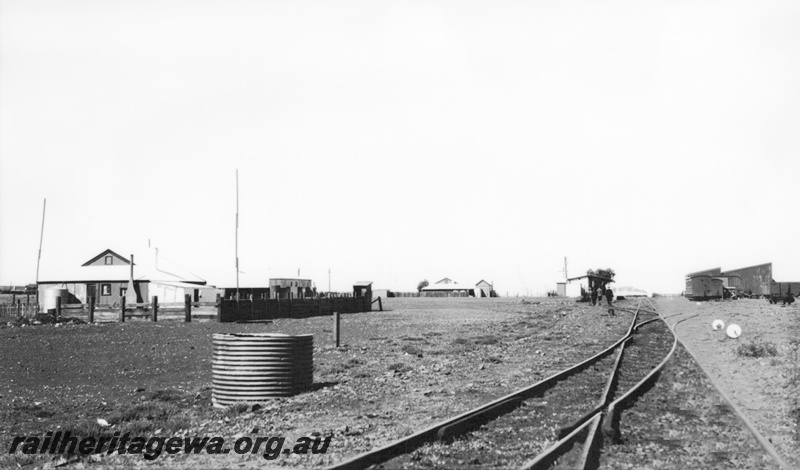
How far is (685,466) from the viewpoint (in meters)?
6.53

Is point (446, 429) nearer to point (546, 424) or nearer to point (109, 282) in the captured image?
point (546, 424)

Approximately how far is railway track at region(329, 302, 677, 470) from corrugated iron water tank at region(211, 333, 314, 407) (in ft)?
11.9

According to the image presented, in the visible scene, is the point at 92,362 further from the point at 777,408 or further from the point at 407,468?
the point at 777,408

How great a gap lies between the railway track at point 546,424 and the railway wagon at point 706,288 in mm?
53801

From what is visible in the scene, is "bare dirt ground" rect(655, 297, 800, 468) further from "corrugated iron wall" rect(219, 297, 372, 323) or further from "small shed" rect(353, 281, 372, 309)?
"small shed" rect(353, 281, 372, 309)

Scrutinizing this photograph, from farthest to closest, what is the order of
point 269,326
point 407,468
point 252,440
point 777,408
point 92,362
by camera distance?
point 269,326 → point 92,362 → point 777,408 → point 252,440 → point 407,468

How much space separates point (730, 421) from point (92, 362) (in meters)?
13.7

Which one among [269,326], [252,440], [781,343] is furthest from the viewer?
[269,326]

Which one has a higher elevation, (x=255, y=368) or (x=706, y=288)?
(x=706, y=288)

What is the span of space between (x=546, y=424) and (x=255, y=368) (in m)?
4.79

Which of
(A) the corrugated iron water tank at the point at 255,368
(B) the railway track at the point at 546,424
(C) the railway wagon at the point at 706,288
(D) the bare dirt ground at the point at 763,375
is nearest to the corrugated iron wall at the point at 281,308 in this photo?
(D) the bare dirt ground at the point at 763,375

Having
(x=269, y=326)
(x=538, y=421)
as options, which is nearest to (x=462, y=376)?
(x=538, y=421)

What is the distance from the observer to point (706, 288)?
62031 millimetres

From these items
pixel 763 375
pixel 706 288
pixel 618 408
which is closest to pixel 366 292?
pixel 706 288
